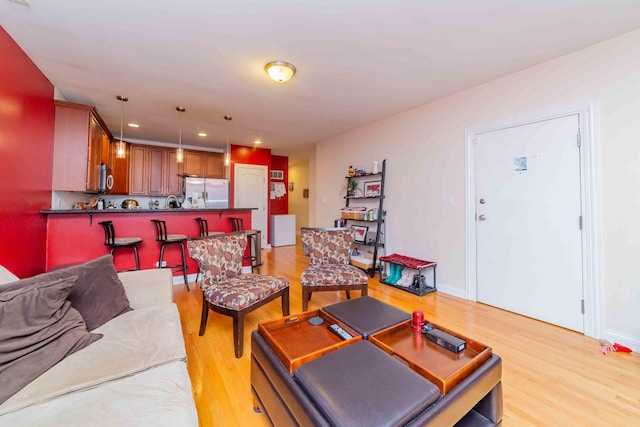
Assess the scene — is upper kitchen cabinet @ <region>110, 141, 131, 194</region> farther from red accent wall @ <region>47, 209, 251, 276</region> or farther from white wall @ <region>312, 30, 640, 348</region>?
white wall @ <region>312, 30, 640, 348</region>

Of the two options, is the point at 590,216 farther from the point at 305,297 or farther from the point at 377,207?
the point at 305,297

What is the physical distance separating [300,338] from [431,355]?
0.65 metres

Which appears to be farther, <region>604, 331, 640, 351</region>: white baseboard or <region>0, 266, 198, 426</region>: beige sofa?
<region>604, 331, 640, 351</region>: white baseboard

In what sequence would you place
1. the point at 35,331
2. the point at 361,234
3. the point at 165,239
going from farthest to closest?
the point at 361,234, the point at 165,239, the point at 35,331

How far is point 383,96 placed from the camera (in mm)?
3285

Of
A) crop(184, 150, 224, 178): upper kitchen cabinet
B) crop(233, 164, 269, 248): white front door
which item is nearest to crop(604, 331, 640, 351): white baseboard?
crop(233, 164, 269, 248): white front door

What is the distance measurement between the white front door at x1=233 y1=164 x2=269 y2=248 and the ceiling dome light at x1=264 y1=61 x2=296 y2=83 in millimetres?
3795

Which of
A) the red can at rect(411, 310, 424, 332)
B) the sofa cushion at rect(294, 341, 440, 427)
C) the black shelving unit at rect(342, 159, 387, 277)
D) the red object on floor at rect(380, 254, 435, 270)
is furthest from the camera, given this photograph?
the black shelving unit at rect(342, 159, 387, 277)

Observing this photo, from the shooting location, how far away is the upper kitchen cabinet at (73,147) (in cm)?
297

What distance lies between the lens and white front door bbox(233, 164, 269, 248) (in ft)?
20.0

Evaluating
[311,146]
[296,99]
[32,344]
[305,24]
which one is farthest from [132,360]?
[311,146]

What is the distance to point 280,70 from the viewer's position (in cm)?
251

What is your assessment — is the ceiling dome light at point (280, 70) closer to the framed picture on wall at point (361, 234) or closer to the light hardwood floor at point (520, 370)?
the light hardwood floor at point (520, 370)

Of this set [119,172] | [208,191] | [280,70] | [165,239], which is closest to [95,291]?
[165,239]
